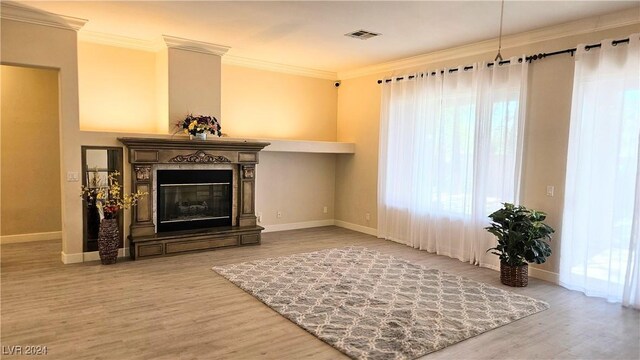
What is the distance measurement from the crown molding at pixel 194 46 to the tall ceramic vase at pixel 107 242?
2586 mm

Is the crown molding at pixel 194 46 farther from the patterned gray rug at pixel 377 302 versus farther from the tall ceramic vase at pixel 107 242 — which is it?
the patterned gray rug at pixel 377 302

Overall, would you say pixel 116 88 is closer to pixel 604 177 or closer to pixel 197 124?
pixel 197 124

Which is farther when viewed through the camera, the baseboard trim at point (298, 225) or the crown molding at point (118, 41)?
the baseboard trim at point (298, 225)

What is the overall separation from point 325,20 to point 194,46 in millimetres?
2278

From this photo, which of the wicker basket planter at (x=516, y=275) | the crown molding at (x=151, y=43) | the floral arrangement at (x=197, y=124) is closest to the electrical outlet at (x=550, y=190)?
the wicker basket planter at (x=516, y=275)

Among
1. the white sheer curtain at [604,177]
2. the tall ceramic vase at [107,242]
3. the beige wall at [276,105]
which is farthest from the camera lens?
the beige wall at [276,105]

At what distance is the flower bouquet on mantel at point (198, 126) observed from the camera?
19.3ft

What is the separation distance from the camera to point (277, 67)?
295 inches

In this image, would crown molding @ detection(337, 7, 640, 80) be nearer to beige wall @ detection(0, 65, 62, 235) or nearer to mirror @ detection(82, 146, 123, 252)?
mirror @ detection(82, 146, 123, 252)

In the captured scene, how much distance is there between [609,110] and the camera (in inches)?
170

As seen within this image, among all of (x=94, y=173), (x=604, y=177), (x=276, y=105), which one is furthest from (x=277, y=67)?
(x=604, y=177)

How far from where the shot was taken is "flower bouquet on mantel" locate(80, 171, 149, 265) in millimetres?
5207

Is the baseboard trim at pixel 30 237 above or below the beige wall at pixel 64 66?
below

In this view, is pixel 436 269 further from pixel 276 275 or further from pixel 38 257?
pixel 38 257
